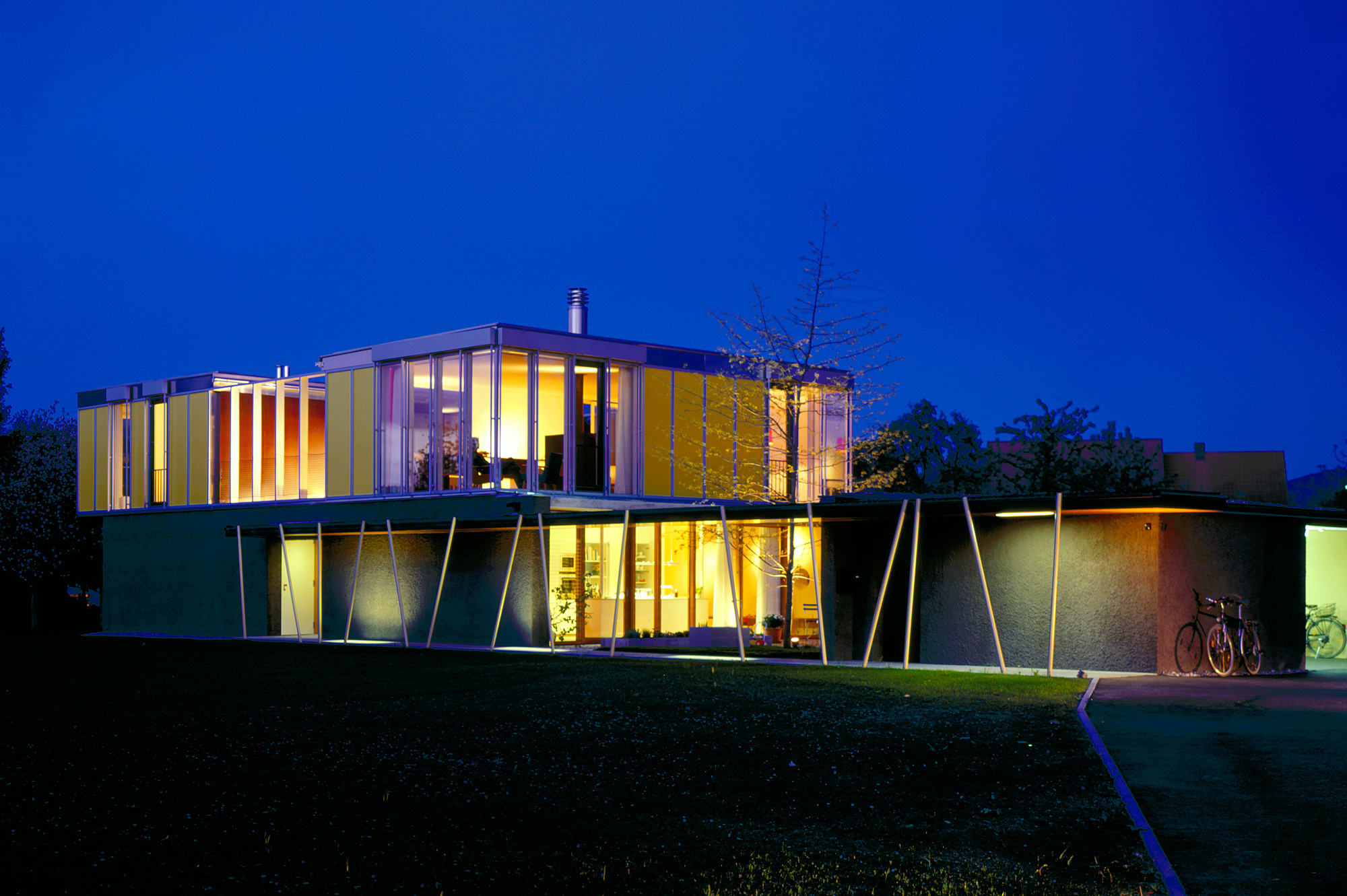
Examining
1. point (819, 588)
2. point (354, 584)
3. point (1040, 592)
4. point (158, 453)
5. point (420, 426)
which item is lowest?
point (354, 584)

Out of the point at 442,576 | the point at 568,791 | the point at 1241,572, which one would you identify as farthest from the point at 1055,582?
the point at 442,576

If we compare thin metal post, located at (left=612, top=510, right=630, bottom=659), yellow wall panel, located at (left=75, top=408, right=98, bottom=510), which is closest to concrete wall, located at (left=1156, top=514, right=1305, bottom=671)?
thin metal post, located at (left=612, top=510, right=630, bottom=659)

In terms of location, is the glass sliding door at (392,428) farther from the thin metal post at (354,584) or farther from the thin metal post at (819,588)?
the thin metal post at (819,588)

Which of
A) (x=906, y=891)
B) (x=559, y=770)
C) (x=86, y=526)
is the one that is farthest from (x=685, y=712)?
(x=86, y=526)

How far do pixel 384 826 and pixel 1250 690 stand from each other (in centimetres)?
934

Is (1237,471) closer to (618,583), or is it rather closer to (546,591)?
(546,591)

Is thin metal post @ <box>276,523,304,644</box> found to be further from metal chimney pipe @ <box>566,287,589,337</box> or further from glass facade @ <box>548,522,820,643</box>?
metal chimney pipe @ <box>566,287,589,337</box>

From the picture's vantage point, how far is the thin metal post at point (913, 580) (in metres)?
15.6

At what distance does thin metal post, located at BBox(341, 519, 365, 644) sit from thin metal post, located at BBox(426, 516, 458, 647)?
145 centimetres

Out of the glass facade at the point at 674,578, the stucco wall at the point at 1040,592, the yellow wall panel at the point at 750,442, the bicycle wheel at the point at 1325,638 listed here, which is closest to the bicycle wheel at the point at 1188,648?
the stucco wall at the point at 1040,592

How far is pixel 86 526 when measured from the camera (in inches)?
1519

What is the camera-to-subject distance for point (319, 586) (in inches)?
1018

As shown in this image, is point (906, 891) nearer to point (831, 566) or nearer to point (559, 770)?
point (559, 770)

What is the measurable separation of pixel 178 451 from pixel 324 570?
6228 millimetres
